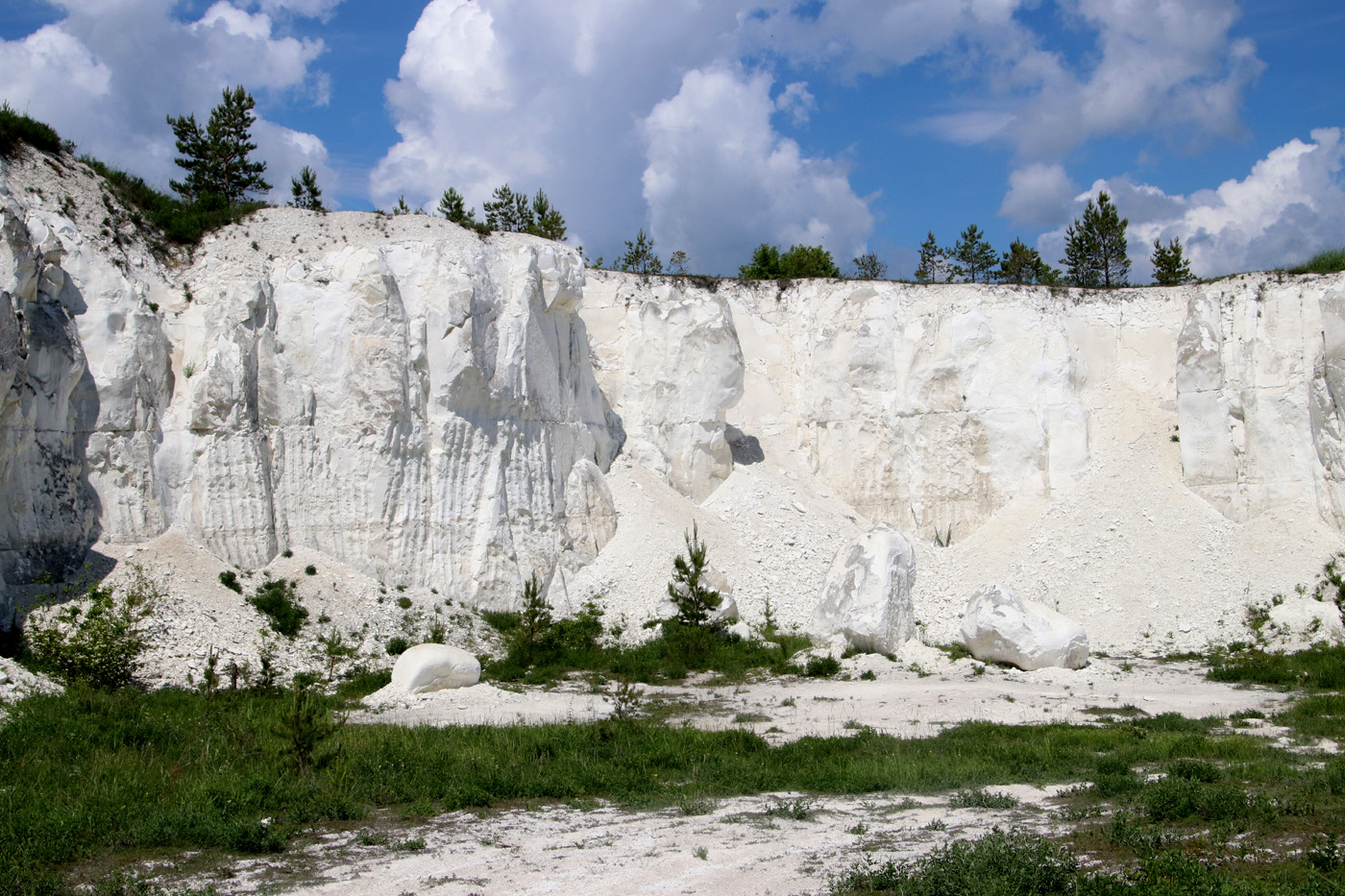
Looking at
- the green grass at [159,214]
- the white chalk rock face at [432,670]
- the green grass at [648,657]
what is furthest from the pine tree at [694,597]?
the green grass at [159,214]

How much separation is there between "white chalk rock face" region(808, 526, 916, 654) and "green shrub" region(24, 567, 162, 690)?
41.9 feet

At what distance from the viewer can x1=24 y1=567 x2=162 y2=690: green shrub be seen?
50.6 feet

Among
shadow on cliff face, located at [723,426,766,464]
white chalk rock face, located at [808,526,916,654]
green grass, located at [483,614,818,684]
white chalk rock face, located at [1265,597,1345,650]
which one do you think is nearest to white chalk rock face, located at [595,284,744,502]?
shadow on cliff face, located at [723,426,766,464]

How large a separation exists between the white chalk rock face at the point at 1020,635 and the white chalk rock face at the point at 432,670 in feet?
32.0

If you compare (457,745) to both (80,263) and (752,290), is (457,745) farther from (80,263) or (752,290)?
(752,290)

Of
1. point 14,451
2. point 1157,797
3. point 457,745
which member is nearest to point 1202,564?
point 1157,797

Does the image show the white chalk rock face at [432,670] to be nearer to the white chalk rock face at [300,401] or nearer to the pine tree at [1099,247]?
the white chalk rock face at [300,401]

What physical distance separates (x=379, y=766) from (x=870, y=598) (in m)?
12.8

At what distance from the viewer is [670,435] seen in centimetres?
2883

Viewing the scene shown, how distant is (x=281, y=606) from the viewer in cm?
1988

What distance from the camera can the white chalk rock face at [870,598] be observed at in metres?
20.8

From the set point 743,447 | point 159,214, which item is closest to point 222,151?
point 159,214

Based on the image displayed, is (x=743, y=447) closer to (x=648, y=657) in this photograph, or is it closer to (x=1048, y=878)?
(x=648, y=657)

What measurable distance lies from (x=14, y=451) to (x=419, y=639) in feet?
26.3
